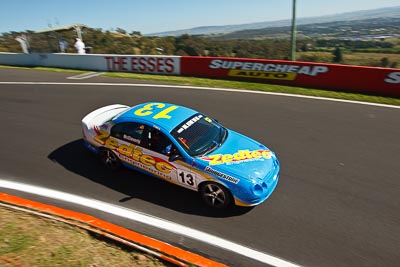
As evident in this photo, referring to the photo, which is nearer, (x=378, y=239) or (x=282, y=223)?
(x=378, y=239)

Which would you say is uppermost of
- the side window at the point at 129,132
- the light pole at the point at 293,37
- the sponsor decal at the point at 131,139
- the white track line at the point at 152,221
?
the light pole at the point at 293,37

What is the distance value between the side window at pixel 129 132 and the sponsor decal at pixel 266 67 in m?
9.15

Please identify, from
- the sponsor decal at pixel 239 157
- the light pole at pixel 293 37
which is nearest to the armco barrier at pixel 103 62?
the light pole at pixel 293 37

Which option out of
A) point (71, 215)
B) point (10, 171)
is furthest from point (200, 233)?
point (10, 171)

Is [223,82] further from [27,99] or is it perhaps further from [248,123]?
[27,99]

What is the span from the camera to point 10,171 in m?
6.96

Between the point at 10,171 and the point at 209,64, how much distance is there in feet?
34.3

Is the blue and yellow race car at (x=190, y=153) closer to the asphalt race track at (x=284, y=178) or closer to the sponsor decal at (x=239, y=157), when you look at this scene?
the sponsor decal at (x=239, y=157)

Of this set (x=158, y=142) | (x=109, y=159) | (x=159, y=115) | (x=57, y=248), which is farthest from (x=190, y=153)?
(x=57, y=248)

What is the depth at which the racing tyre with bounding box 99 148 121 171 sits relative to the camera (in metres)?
6.63

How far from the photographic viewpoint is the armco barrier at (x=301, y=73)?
38.4 ft

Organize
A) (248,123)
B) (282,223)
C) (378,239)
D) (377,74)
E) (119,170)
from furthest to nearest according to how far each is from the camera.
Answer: (377,74)
(248,123)
(119,170)
(282,223)
(378,239)

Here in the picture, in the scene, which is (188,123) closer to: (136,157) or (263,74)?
(136,157)

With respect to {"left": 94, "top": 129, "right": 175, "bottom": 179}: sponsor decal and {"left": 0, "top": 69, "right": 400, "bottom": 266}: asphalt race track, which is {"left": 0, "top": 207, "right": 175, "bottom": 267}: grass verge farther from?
{"left": 94, "top": 129, "right": 175, "bottom": 179}: sponsor decal
